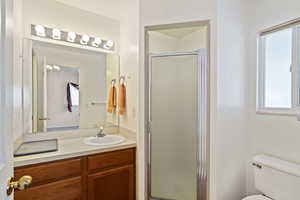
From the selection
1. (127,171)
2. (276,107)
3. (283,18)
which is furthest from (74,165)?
(283,18)

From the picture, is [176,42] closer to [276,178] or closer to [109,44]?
[109,44]

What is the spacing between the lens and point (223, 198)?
1.70m

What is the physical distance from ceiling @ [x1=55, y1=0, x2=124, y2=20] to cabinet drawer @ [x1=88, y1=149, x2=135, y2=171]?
1.84 m

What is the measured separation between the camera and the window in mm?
1622

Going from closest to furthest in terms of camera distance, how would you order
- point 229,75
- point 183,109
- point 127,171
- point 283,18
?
point 283,18 → point 229,75 → point 127,171 → point 183,109

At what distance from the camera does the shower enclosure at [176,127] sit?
1906 mm

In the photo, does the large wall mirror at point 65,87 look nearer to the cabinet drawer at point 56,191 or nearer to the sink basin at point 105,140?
the sink basin at point 105,140

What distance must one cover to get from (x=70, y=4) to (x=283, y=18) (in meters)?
2.34

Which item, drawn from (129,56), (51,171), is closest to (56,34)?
(129,56)

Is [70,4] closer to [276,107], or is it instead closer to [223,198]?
[276,107]

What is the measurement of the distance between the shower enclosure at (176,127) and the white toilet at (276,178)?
0.50 m

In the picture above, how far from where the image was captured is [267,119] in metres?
1.76

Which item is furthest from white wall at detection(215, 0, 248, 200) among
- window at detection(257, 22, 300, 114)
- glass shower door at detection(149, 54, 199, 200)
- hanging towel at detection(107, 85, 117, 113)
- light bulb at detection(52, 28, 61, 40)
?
light bulb at detection(52, 28, 61, 40)

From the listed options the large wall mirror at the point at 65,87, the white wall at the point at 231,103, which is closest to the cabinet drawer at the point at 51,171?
the large wall mirror at the point at 65,87
